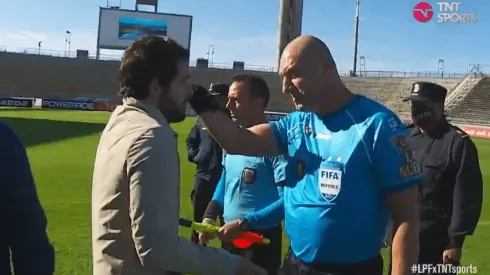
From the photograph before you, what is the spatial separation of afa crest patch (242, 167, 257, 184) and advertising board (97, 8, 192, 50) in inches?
2273

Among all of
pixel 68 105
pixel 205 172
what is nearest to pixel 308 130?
pixel 205 172

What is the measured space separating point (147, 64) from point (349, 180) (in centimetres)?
102

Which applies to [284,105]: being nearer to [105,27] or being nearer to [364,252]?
[105,27]

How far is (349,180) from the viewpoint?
9.16 feet

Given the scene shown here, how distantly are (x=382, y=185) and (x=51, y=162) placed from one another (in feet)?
49.2

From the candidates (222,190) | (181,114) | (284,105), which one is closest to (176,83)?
(181,114)

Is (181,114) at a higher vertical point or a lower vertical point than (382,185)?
higher

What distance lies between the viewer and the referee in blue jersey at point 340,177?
2742mm

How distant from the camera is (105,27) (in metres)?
61.2

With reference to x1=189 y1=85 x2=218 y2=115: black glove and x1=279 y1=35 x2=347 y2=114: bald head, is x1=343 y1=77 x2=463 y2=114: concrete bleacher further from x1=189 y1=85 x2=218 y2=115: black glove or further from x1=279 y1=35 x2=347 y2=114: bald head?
x1=279 y1=35 x2=347 y2=114: bald head

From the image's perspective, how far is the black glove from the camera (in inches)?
127

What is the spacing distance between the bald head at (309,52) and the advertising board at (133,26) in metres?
59.1

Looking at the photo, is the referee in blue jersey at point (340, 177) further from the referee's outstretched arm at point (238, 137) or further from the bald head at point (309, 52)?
the referee's outstretched arm at point (238, 137)

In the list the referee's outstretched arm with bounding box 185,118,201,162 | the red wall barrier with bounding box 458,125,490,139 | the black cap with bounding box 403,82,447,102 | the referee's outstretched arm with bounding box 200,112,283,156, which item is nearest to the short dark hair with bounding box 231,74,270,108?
the black cap with bounding box 403,82,447,102
